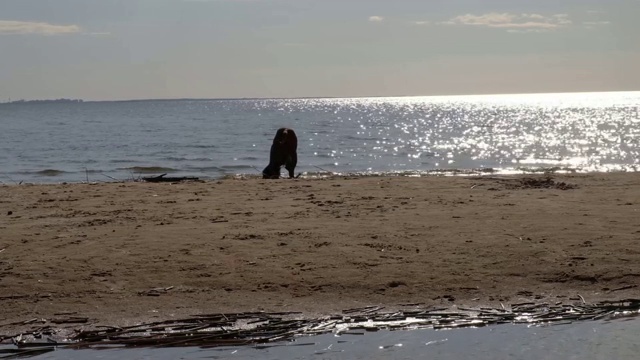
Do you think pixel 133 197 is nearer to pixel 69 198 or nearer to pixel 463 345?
pixel 69 198

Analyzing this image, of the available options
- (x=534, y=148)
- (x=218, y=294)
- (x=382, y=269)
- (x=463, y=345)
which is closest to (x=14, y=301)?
(x=218, y=294)

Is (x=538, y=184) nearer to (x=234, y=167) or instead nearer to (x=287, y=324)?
(x=287, y=324)

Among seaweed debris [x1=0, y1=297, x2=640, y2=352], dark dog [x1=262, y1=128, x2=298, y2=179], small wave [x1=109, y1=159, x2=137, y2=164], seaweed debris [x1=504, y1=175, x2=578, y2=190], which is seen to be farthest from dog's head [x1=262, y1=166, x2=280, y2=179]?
small wave [x1=109, y1=159, x2=137, y2=164]

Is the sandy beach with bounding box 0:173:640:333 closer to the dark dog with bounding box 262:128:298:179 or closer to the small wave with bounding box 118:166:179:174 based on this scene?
the dark dog with bounding box 262:128:298:179

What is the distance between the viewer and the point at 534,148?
45.0m

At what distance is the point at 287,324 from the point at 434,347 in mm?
1332

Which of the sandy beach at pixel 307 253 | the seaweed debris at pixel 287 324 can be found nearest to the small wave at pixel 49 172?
the sandy beach at pixel 307 253

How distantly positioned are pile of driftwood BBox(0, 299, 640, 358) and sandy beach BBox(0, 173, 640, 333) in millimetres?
270

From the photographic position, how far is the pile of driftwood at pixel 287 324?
7039mm

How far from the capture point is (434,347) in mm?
6887

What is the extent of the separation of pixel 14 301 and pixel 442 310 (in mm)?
4043

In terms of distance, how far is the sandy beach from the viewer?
8.22m

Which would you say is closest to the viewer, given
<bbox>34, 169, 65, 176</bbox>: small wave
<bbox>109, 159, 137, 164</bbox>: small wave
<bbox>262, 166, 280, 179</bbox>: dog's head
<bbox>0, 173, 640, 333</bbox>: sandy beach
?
<bbox>0, 173, 640, 333</bbox>: sandy beach

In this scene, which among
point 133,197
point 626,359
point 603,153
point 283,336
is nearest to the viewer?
point 626,359
